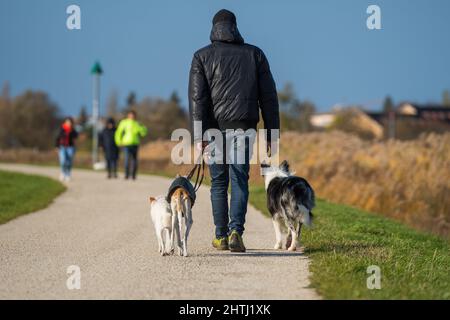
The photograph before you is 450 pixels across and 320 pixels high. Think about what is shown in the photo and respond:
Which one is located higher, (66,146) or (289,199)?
(289,199)

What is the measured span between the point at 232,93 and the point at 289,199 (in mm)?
1304

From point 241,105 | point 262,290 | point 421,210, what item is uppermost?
point 241,105

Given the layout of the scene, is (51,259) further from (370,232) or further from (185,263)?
(370,232)

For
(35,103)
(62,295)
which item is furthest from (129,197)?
(35,103)

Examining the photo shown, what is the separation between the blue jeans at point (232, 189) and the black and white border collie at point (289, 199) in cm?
36

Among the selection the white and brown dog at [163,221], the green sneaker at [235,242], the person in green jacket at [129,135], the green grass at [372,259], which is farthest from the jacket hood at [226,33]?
the person in green jacket at [129,135]

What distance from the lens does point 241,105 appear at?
9.01 metres

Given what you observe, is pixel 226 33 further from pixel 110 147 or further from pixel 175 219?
pixel 110 147

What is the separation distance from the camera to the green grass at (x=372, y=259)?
6516 mm

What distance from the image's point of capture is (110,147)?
2672cm

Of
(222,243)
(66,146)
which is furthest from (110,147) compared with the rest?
(222,243)

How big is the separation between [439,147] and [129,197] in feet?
27.5

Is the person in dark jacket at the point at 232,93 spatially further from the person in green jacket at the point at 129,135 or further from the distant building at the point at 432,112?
the distant building at the point at 432,112

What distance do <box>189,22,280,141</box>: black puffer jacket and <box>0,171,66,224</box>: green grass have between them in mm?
5592
